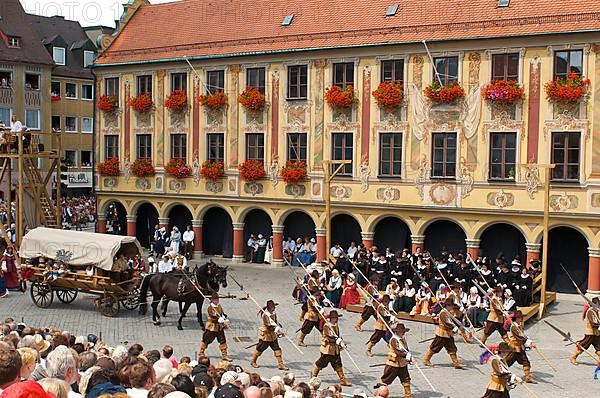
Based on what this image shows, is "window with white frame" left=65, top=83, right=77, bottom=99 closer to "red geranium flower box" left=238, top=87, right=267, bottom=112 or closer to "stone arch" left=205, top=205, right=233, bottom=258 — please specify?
"stone arch" left=205, top=205, right=233, bottom=258

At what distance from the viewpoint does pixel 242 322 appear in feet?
76.7

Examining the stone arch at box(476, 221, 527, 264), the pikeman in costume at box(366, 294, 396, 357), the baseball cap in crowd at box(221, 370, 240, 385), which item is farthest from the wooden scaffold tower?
the baseball cap in crowd at box(221, 370, 240, 385)

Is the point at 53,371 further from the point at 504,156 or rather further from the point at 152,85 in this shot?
the point at 152,85

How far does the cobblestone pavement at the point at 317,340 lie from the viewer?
17422 millimetres

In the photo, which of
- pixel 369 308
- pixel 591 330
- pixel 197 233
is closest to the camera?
pixel 591 330

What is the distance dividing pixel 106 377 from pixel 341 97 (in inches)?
948

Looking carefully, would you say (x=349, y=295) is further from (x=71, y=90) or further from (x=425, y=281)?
(x=71, y=90)

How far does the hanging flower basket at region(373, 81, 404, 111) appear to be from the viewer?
30.4 meters

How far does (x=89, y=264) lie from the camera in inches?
907

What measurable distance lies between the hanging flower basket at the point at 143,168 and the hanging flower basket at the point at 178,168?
118cm

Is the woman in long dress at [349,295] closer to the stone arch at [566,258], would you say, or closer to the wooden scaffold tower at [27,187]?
the stone arch at [566,258]

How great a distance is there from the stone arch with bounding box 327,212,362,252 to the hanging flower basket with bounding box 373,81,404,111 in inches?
190

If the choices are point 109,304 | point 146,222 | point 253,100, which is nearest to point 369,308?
point 109,304

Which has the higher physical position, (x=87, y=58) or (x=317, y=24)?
(x=87, y=58)
